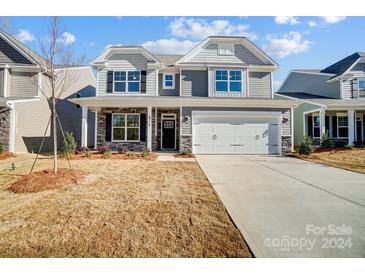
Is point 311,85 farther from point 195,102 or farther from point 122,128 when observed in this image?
point 122,128

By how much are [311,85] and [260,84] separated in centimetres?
907

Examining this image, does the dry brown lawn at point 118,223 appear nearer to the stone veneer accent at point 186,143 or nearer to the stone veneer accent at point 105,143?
the stone veneer accent at point 186,143

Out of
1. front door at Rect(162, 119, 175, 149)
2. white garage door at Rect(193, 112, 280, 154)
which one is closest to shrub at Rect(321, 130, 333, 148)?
white garage door at Rect(193, 112, 280, 154)

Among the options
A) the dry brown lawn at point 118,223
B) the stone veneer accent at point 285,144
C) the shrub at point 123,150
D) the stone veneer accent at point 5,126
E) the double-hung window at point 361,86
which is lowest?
the dry brown lawn at point 118,223

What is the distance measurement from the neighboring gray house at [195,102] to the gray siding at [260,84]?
0.07 m

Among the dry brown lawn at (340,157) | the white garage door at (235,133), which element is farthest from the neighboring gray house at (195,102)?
the dry brown lawn at (340,157)

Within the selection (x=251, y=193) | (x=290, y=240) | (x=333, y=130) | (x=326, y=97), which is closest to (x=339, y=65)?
(x=326, y=97)

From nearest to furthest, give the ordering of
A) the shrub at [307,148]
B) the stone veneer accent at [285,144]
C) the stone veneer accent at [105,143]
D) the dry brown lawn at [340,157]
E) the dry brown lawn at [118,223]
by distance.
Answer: the dry brown lawn at [118,223]
the dry brown lawn at [340,157]
the shrub at [307,148]
the stone veneer accent at [285,144]
the stone veneer accent at [105,143]

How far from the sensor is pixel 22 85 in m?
14.7

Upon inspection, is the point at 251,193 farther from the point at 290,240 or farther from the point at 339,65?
the point at 339,65

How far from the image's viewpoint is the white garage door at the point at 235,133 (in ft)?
44.9

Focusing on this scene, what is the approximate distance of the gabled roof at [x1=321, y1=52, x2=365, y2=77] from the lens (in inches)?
713

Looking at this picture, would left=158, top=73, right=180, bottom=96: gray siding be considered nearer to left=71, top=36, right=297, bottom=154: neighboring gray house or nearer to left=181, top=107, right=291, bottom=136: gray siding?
left=71, top=36, right=297, bottom=154: neighboring gray house
